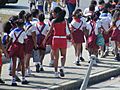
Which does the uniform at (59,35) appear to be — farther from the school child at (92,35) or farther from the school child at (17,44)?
the school child at (92,35)

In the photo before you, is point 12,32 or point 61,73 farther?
point 61,73

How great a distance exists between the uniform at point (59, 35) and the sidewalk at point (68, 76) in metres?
0.87

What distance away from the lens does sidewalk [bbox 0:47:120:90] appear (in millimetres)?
12523

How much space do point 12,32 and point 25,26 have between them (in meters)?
0.85

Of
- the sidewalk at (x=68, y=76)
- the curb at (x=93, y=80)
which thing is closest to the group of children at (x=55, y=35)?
the sidewalk at (x=68, y=76)

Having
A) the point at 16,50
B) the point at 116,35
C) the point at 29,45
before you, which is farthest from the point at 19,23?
the point at 116,35

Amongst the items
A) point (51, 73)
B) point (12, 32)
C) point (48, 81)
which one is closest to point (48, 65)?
point (51, 73)

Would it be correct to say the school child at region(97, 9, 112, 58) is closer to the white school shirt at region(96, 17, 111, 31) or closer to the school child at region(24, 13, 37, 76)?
the white school shirt at region(96, 17, 111, 31)

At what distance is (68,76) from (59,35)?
1.22 meters

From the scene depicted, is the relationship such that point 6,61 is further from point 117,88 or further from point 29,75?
point 117,88

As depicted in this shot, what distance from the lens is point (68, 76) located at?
45.5ft

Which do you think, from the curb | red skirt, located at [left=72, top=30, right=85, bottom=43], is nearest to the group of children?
red skirt, located at [left=72, top=30, right=85, bottom=43]

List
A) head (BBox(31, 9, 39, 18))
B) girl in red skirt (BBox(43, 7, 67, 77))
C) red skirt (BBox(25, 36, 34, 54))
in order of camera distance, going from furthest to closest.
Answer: head (BBox(31, 9, 39, 18)), red skirt (BBox(25, 36, 34, 54)), girl in red skirt (BBox(43, 7, 67, 77))

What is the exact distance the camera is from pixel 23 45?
494 inches
